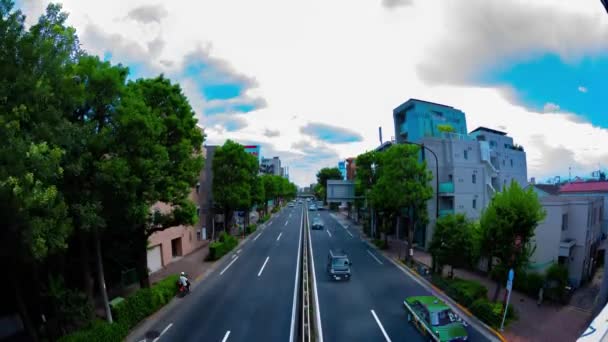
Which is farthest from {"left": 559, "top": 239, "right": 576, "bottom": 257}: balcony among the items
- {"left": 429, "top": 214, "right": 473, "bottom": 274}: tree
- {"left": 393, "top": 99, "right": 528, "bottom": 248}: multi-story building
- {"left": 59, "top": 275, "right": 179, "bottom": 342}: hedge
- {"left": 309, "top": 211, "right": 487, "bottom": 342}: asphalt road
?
{"left": 59, "top": 275, "right": 179, "bottom": 342}: hedge

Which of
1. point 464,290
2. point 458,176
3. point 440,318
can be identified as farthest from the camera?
point 458,176

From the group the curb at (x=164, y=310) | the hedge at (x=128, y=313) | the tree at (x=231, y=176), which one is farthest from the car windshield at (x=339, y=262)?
the tree at (x=231, y=176)

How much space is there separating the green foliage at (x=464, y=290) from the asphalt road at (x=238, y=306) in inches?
369

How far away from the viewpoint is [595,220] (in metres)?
24.0

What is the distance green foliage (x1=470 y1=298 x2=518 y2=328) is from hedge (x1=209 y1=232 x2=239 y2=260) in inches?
862

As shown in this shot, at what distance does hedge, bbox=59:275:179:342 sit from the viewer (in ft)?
40.2

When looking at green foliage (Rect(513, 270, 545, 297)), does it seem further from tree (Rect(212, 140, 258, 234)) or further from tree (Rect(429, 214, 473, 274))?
tree (Rect(212, 140, 258, 234))

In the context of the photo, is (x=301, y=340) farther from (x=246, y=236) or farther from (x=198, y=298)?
(x=246, y=236)

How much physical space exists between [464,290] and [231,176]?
27.1 metres

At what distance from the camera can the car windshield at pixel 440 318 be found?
43.0ft

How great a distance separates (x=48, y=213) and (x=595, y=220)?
3299 centimetres

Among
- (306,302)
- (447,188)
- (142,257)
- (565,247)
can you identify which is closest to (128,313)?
(142,257)

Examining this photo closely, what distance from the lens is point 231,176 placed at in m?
37.4

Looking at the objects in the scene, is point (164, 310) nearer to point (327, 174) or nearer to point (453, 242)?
point (453, 242)
